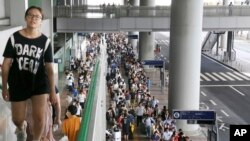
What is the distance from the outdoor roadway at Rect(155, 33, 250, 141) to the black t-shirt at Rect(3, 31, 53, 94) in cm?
1789

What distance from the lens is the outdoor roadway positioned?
25.3 meters

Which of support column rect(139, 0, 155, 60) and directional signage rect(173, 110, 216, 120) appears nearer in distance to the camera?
directional signage rect(173, 110, 216, 120)

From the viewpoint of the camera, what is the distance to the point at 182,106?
22.4 meters

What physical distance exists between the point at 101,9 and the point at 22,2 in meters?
12.9

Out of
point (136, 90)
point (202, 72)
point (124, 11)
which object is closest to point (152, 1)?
point (202, 72)

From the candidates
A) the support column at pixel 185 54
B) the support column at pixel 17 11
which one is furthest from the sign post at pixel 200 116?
the support column at pixel 17 11

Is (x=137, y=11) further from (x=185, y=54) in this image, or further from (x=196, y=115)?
(x=196, y=115)

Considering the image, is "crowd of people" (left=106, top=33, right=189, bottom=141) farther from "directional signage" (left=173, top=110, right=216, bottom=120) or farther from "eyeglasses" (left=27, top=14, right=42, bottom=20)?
"eyeglasses" (left=27, top=14, right=42, bottom=20)

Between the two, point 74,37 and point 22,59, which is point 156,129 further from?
point 74,37

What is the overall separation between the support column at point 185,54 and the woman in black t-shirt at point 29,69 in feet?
58.3

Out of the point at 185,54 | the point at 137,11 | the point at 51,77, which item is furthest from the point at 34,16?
the point at 137,11

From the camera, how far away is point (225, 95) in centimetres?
3322

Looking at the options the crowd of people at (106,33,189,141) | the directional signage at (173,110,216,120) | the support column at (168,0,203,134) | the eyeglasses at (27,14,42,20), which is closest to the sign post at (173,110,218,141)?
the directional signage at (173,110,216,120)

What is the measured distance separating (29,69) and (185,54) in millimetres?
18233
